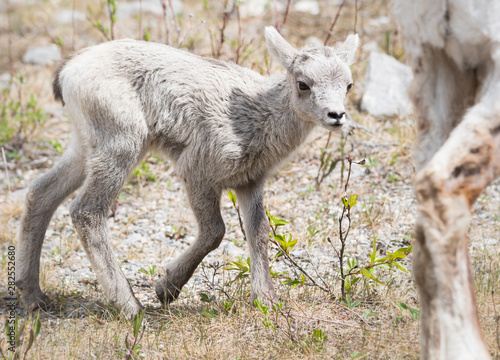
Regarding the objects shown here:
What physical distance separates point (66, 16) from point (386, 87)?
8631 mm

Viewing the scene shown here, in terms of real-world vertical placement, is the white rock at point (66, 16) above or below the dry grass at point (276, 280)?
Answer: above

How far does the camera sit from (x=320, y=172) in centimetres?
764

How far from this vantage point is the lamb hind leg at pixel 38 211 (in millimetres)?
5297

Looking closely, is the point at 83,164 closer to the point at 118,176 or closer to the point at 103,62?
the point at 118,176

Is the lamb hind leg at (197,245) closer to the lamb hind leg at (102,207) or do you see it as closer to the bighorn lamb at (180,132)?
the bighorn lamb at (180,132)

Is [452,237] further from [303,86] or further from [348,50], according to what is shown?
[348,50]

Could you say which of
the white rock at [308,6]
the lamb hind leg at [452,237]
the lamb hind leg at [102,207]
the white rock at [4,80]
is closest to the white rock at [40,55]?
the white rock at [4,80]

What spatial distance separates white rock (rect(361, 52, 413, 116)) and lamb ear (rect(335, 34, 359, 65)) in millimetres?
3188

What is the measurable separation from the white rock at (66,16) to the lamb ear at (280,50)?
9702mm

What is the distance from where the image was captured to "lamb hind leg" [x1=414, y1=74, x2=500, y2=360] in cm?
278

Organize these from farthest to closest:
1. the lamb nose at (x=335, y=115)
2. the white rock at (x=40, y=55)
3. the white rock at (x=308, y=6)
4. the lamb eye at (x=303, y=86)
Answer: the white rock at (x=308, y=6) < the white rock at (x=40, y=55) < the lamb eye at (x=303, y=86) < the lamb nose at (x=335, y=115)

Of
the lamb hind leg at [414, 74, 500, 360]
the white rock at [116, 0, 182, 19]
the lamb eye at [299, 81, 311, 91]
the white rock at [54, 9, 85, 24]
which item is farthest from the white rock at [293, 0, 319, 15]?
the lamb hind leg at [414, 74, 500, 360]

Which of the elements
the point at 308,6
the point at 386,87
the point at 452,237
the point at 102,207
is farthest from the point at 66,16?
the point at 452,237

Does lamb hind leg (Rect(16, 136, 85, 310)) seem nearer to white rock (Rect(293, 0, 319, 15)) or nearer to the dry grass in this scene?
the dry grass
